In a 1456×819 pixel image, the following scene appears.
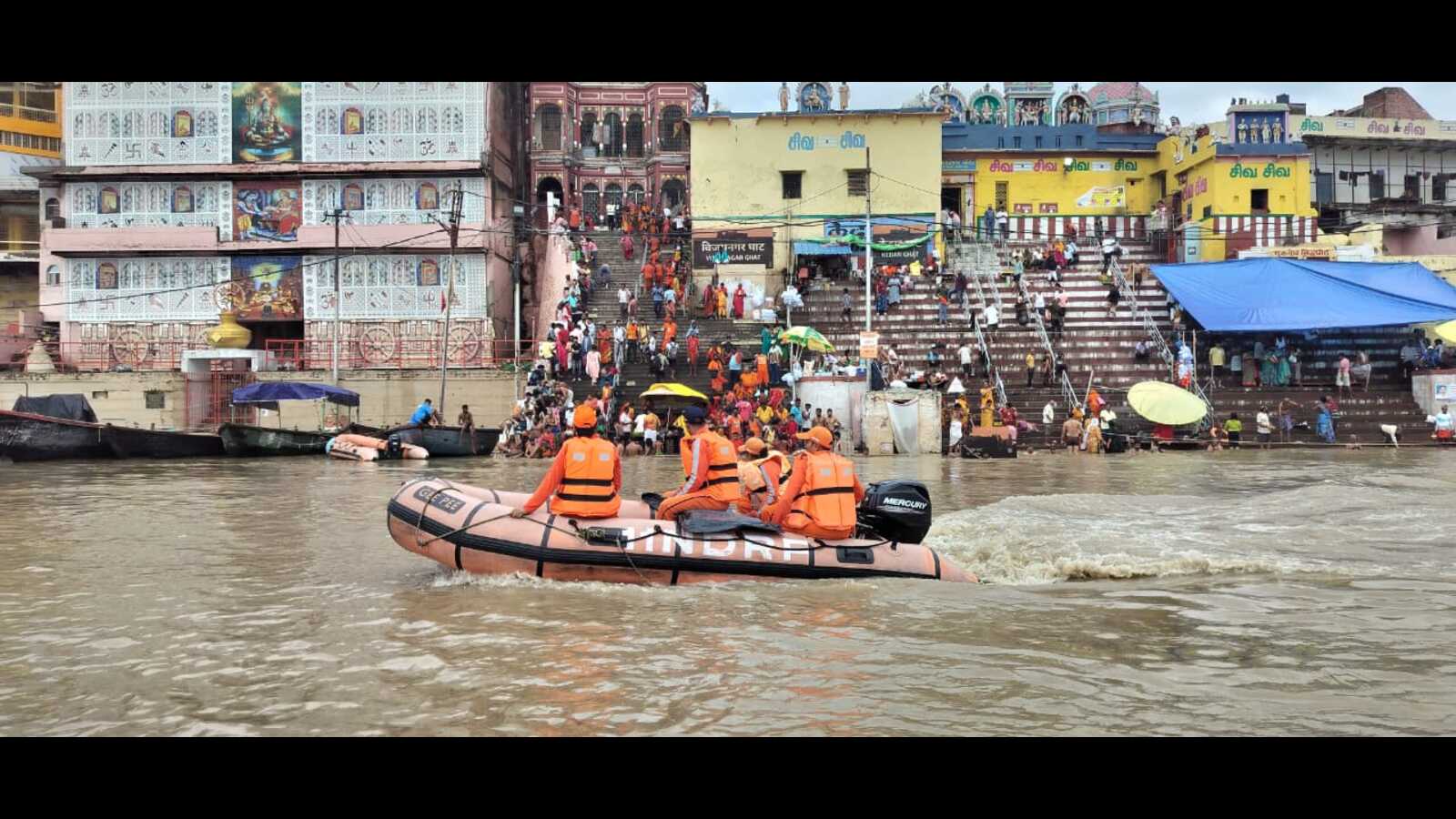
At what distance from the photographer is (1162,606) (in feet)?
31.2

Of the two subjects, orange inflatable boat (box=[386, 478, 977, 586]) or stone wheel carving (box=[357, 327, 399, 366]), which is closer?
orange inflatable boat (box=[386, 478, 977, 586])

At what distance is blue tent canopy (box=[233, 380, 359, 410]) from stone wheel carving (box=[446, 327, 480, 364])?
248 inches

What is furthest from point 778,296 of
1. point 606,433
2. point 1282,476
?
point 1282,476

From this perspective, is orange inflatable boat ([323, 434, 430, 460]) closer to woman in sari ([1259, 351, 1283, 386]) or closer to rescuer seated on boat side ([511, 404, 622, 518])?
rescuer seated on boat side ([511, 404, 622, 518])

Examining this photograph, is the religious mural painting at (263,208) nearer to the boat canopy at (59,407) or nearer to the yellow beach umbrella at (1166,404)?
the boat canopy at (59,407)

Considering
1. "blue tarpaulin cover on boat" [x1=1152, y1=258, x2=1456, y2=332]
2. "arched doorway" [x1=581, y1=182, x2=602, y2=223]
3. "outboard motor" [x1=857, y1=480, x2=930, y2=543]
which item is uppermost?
"arched doorway" [x1=581, y1=182, x2=602, y2=223]

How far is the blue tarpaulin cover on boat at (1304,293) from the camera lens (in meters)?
29.9

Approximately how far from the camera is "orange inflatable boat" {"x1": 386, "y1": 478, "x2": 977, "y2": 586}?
33.7 ft

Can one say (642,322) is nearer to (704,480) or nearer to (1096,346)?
(1096,346)

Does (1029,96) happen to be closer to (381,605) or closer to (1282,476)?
(1282,476)

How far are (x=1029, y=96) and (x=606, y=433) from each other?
3403 cm

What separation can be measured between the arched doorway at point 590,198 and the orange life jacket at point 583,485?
3654 centimetres

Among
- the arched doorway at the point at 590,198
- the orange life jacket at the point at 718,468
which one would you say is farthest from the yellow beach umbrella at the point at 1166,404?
the arched doorway at the point at 590,198

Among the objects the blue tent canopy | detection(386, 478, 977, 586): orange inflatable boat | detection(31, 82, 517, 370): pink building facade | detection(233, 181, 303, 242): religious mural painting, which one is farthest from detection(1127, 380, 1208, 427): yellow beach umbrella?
detection(233, 181, 303, 242): religious mural painting
